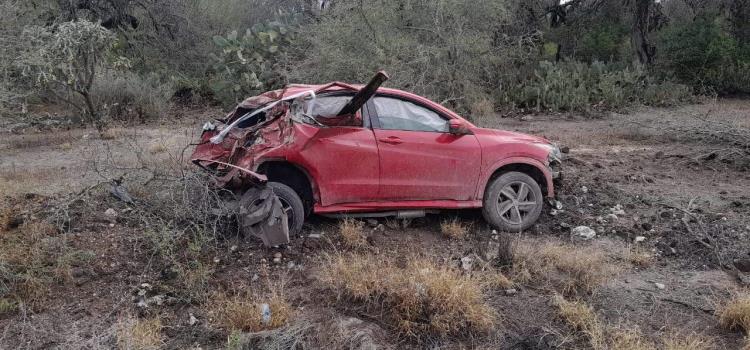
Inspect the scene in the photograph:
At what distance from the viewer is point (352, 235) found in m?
6.29

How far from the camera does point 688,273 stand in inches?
241

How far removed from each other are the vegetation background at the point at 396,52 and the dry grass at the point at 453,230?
20.8ft

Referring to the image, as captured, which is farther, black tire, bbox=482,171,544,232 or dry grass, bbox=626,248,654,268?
black tire, bbox=482,171,544,232

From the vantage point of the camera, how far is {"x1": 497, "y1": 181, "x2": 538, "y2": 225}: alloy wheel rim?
22.9 ft

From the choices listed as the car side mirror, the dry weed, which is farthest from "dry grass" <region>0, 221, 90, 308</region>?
the dry weed

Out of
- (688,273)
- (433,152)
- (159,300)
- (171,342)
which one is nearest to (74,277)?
(159,300)

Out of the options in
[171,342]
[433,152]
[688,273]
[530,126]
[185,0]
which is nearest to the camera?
[171,342]

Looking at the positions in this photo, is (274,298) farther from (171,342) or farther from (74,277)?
(74,277)

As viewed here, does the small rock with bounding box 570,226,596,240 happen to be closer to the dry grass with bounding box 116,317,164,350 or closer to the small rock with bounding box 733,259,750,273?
the small rock with bounding box 733,259,750,273

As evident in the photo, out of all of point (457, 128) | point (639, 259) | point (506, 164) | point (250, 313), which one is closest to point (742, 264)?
point (639, 259)

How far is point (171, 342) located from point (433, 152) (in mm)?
3218

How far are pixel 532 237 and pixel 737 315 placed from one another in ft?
7.67

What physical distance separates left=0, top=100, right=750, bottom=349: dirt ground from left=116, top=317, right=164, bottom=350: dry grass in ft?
0.23

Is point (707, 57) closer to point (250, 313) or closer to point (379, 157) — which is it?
point (379, 157)
